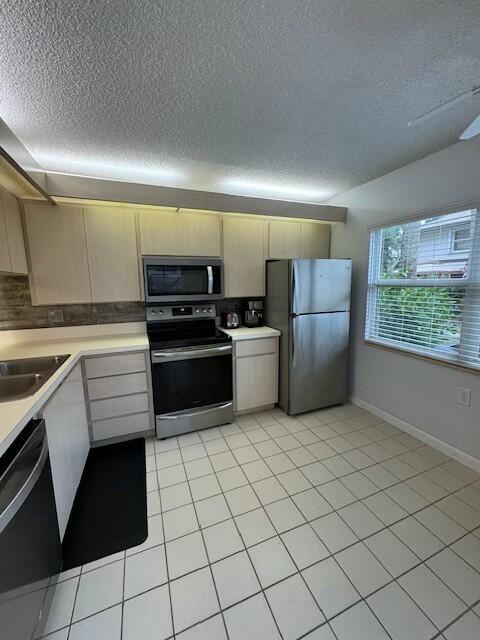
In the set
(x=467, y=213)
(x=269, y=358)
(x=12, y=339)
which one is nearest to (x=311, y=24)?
(x=467, y=213)

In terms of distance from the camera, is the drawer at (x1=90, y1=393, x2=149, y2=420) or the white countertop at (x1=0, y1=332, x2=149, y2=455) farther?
the drawer at (x1=90, y1=393, x2=149, y2=420)

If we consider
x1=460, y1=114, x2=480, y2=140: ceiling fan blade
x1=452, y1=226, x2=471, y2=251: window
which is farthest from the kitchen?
x1=460, y1=114, x2=480, y2=140: ceiling fan blade

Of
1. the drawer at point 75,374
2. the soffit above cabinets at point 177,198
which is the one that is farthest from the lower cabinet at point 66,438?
the soffit above cabinets at point 177,198

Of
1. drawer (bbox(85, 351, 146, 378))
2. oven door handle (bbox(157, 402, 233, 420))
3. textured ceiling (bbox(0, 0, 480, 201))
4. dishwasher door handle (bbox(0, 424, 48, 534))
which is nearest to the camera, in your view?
dishwasher door handle (bbox(0, 424, 48, 534))

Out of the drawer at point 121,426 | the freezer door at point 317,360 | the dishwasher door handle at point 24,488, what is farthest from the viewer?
the freezer door at point 317,360

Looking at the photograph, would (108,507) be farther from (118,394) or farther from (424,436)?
(424,436)

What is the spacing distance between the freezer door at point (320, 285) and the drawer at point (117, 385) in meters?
1.53

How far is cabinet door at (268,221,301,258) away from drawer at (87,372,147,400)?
1.85 metres

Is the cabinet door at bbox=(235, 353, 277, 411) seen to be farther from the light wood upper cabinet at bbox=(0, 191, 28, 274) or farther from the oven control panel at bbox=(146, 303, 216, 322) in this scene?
the light wood upper cabinet at bbox=(0, 191, 28, 274)

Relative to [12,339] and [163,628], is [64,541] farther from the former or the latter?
[12,339]

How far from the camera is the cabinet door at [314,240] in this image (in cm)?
312

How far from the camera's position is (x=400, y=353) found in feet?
8.02

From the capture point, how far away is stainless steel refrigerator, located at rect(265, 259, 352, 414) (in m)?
2.60

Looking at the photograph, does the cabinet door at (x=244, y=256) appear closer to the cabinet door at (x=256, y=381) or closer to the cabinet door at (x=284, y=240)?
the cabinet door at (x=284, y=240)
